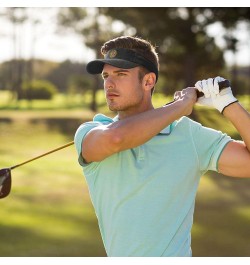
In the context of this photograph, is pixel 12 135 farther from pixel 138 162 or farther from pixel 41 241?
pixel 138 162

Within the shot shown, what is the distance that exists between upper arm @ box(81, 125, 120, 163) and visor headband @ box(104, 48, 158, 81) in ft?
0.89

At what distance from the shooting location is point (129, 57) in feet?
7.29

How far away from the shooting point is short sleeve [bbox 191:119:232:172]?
2168 mm

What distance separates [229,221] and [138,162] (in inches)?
228

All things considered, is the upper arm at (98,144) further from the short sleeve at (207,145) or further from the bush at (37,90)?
the bush at (37,90)


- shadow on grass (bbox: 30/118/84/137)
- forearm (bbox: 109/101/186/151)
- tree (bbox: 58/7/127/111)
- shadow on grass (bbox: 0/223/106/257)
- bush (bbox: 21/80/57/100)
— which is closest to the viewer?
forearm (bbox: 109/101/186/151)

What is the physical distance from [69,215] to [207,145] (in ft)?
21.2

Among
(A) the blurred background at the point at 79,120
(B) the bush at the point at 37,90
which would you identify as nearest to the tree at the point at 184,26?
(A) the blurred background at the point at 79,120

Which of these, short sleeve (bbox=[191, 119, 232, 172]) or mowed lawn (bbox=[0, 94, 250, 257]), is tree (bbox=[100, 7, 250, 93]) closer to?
mowed lawn (bbox=[0, 94, 250, 257])

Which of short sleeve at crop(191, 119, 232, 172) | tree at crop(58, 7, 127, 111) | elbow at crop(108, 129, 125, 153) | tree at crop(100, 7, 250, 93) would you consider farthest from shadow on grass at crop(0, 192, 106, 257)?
tree at crop(58, 7, 127, 111)

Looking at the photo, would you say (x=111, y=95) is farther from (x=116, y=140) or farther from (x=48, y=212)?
(x=48, y=212)

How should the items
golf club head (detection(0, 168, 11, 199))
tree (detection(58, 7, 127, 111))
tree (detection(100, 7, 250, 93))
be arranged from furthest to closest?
1. tree (detection(58, 7, 127, 111))
2. tree (detection(100, 7, 250, 93))
3. golf club head (detection(0, 168, 11, 199))

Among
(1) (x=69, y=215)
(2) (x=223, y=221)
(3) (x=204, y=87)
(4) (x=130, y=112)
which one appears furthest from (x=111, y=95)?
(1) (x=69, y=215)

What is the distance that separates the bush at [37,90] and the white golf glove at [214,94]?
33510mm
